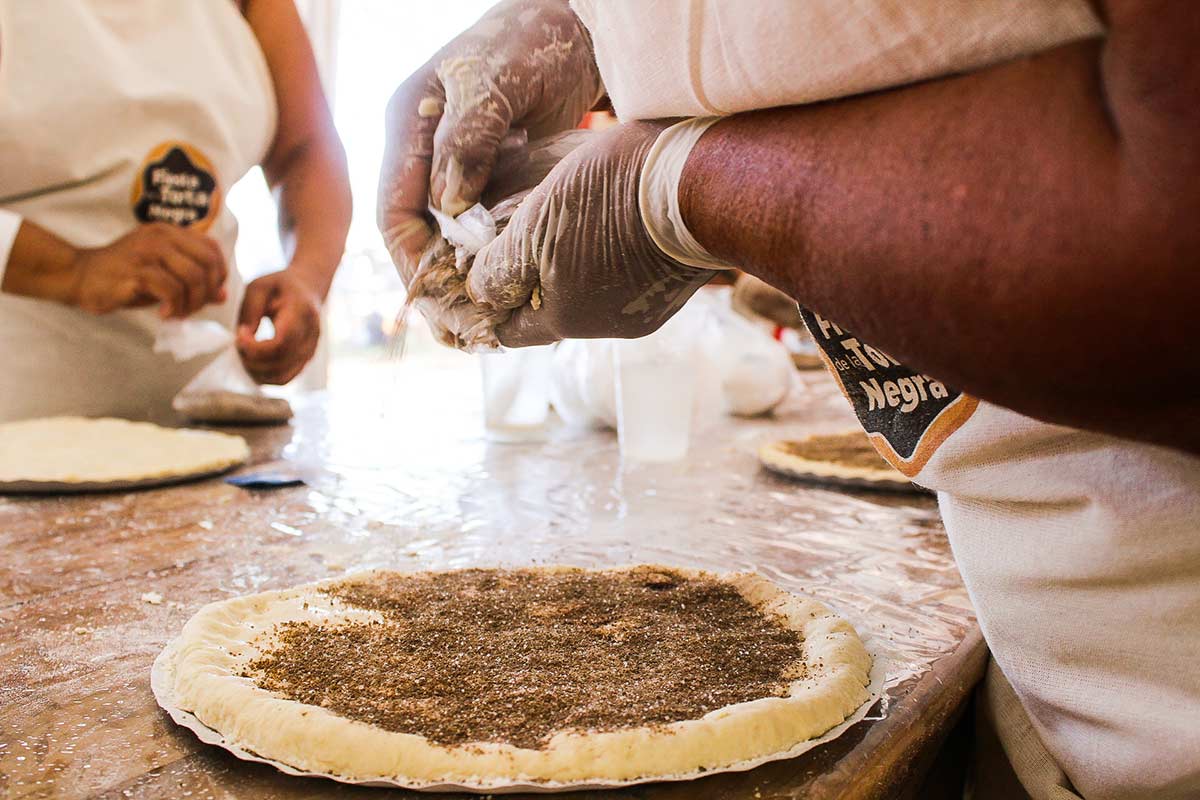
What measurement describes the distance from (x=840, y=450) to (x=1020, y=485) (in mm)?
1292

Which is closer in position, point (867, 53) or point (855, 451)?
point (867, 53)

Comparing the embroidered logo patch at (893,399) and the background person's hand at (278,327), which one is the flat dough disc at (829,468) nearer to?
the embroidered logo patch at (893,399)

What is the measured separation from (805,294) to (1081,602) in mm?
380

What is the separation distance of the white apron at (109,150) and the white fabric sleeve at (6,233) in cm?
24

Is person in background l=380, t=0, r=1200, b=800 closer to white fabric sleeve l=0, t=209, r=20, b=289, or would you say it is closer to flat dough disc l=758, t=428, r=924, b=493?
flat dough disc l=758, t=428, r=924, b=493

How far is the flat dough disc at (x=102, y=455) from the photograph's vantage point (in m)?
1.67

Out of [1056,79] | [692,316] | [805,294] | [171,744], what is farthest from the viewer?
[692,316]

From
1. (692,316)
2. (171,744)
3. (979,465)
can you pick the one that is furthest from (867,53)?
(692,316)

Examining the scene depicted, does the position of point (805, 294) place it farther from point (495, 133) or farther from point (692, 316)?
point (692, 316)

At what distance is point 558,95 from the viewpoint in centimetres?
105

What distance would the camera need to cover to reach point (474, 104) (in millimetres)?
963

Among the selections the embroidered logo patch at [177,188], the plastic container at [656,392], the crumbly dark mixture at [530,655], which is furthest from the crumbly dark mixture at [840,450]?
the embroidered logo patch at [177,188]

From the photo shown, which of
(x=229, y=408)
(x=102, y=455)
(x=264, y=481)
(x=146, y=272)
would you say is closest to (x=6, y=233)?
(x=146, y=272)

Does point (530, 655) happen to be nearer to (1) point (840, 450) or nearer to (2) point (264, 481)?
(2) point (264, 481)
